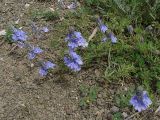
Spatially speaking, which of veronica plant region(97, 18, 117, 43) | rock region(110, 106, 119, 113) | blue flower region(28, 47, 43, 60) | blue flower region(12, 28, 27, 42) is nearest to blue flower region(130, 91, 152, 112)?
rock region(110, 106, 119, 113)

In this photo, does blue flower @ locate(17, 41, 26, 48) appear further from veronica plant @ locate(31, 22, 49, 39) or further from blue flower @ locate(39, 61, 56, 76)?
blue flower @ locate(39, 61, 56, 76)


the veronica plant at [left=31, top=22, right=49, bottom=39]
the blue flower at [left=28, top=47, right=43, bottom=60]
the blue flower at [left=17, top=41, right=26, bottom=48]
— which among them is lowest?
the blue flower at [left=17, top=41, right=26, bottom=48]

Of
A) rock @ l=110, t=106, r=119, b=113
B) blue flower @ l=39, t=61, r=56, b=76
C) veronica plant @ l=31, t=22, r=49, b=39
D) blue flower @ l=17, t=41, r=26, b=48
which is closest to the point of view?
rock @ l=110, t=106, r=119, b=113

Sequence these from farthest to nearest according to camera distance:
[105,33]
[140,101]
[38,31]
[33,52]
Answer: [38,31]
[105,33]
[33,52]
[140,101]

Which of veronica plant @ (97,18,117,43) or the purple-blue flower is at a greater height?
veronica plant @ (97,18,117,43)

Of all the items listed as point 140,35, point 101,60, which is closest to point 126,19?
point 140,35

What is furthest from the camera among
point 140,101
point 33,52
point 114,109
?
point 33,52

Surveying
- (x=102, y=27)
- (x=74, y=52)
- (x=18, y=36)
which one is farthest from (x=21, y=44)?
(x=102, y=27)

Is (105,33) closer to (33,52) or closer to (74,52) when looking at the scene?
(74,52)
